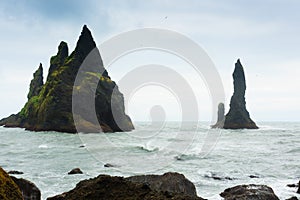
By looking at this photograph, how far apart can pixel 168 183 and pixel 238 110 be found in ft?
358

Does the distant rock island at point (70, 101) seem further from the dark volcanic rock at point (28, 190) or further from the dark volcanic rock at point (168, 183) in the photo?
the dark volcanic rock at point (28, 190)

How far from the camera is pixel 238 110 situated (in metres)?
115

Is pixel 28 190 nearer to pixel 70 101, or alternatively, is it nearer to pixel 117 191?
pixel 117 191

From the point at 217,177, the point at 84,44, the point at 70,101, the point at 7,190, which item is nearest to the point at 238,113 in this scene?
the point at 84,44

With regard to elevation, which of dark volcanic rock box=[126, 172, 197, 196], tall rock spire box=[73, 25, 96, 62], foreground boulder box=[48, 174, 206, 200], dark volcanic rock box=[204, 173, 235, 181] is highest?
tall rock spire box=[73, 25, 96, 62]

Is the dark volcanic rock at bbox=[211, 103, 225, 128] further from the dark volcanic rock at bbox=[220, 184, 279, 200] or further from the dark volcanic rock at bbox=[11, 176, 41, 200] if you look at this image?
the dark volcanic rock at bbox=[11, 176, 41, 200]

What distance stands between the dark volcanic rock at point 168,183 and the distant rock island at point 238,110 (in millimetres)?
→ 107541

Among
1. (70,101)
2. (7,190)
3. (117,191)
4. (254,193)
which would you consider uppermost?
(70,101)

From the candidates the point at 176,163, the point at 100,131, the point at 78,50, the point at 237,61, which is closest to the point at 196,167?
the point at 176,163

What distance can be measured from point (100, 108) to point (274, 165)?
61.3 m

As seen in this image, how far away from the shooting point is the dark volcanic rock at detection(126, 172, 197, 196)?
10.8 metres

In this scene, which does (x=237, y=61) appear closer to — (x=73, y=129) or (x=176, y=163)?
(x=73, y=129)

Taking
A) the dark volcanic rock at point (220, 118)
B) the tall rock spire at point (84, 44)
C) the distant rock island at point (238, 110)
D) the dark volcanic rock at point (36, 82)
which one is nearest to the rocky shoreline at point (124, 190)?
the tall rock spire at point (84, 44)

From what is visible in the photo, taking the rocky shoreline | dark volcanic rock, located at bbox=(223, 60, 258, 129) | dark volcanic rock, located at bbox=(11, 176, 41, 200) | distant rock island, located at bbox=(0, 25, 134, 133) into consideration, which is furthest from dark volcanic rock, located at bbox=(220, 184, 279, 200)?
dark volcanic rock, located at bbox=(223, 60, 258, 129)
